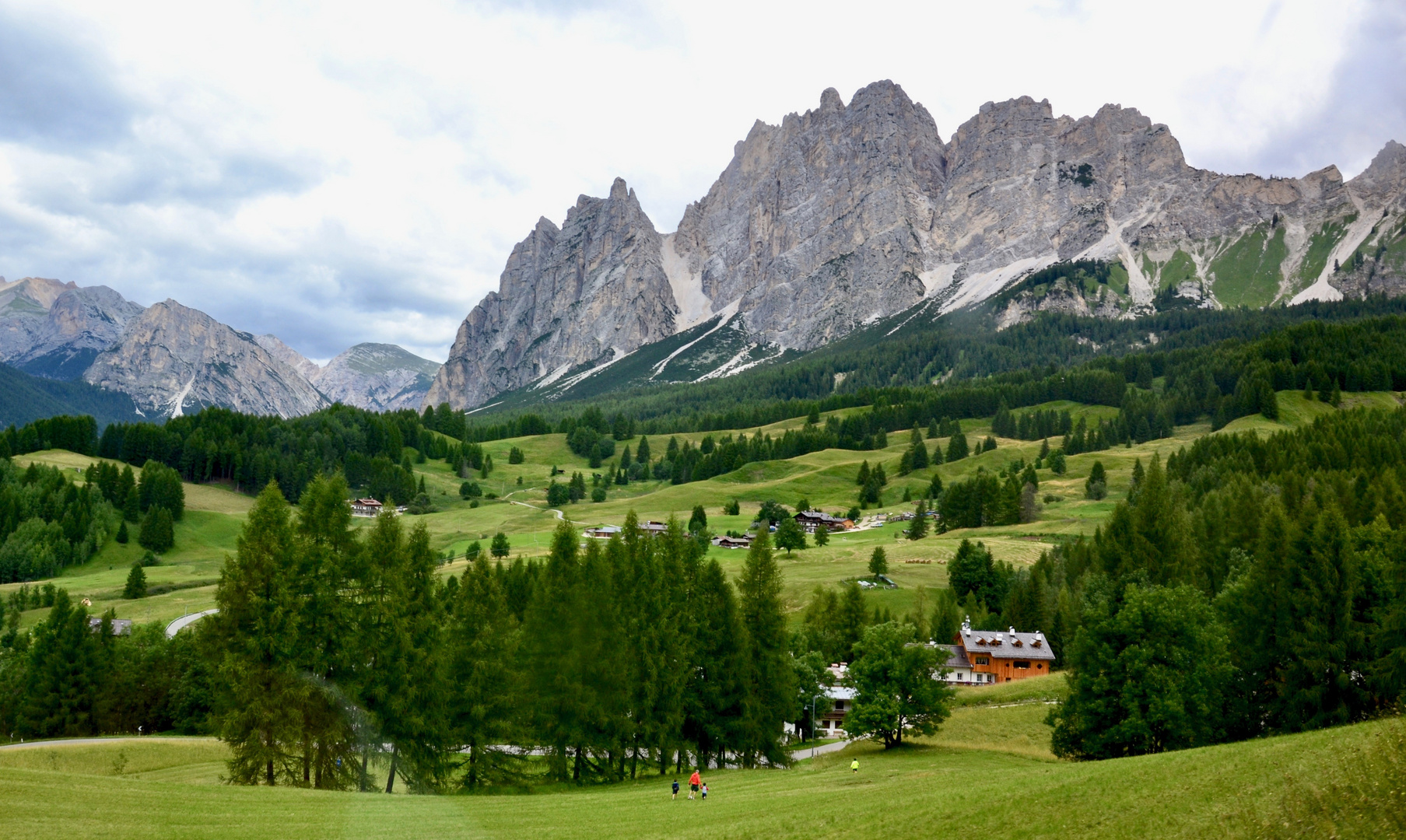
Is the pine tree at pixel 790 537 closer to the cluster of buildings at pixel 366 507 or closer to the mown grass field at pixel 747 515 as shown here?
the mown grass field at pixel 747 515

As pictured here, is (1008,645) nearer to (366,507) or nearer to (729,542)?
(729,542)

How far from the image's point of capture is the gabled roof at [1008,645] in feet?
254

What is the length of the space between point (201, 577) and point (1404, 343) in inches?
9396

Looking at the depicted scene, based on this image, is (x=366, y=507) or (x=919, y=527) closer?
(x=919, y=527)

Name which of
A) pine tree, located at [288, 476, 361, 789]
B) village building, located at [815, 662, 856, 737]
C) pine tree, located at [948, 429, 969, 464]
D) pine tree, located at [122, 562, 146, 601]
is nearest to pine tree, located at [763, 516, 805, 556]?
village building, located at [815, 662, 856, 737]

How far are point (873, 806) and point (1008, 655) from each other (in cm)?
5726

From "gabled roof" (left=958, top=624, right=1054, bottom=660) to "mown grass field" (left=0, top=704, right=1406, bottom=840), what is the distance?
45394 mm

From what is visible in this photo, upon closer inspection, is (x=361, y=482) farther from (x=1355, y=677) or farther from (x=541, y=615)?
(x=1355, y=677)

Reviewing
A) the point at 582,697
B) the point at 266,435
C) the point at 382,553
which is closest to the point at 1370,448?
the point at 582,697

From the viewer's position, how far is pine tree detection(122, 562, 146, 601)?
330 ft

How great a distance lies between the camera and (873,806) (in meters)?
25.8

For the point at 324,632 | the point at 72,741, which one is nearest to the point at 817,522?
the point at 72,741

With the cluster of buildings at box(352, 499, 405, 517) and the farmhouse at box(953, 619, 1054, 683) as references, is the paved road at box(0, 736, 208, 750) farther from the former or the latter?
the cluster of buildings at box(352, 499, 405, 517)

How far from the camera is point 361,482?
6875 inches
